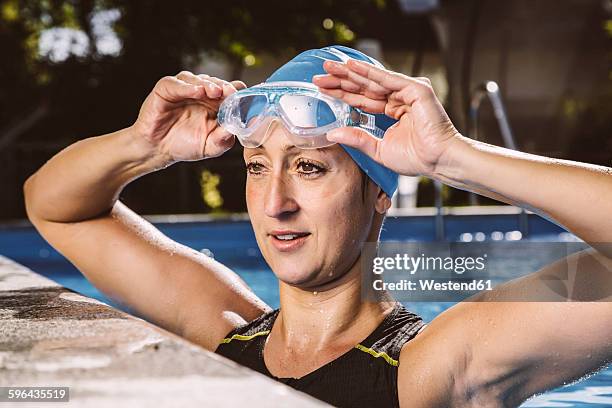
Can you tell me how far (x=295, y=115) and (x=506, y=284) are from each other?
635mm

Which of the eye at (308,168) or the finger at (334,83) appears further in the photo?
the eye at (308,168)

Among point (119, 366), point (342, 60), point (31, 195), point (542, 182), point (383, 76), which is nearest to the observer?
point (119, 366)

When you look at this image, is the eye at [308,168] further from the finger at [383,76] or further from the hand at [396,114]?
the finger at [383,76]

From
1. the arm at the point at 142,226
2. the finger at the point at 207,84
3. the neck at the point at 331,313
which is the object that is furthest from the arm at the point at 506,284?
the arm at the point at 142,226

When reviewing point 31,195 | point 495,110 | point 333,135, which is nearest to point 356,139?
point 333,135

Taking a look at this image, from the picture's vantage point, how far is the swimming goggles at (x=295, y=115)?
224 cm

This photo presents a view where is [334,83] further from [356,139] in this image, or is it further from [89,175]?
[89,175]

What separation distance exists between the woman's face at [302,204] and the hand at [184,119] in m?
0.27

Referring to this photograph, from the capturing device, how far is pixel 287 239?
229 cm

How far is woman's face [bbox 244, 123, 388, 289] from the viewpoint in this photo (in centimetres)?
227

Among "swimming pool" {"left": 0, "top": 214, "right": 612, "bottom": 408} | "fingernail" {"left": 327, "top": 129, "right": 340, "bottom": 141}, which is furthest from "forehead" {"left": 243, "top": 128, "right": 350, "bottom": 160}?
"swimming pool" {"left": 0, "top": 214, "right": 612, "bottom": 408}

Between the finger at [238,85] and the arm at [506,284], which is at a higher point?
the finger at [238,85]

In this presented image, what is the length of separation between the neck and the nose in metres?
0.28

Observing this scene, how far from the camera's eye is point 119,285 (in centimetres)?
291
